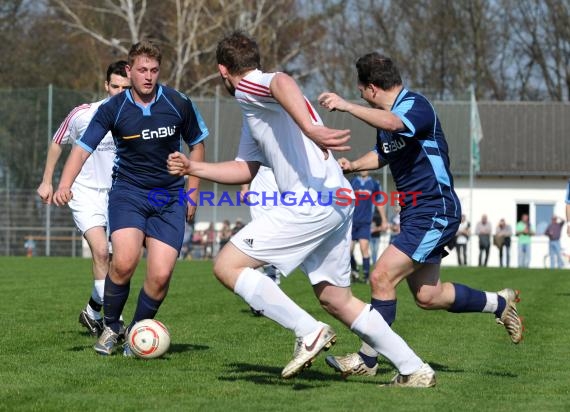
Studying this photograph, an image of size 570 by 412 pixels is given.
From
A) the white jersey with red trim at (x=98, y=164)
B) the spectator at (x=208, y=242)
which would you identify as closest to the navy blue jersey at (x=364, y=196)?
the white jersey with red trim at (x=98, y=164)

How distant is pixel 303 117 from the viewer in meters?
5.88

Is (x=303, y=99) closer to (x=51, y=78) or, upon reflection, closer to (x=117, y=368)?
(x=117, y=368)

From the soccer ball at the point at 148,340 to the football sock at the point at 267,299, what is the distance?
1.48 metres

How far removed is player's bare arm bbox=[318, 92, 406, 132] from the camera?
6.01 metres

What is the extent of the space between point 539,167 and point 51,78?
19403mm

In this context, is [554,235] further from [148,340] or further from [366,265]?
[148,340]

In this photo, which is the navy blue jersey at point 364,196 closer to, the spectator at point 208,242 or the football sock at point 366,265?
the football sock at point 366,265

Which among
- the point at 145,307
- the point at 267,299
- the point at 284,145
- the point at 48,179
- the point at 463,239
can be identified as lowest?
the point at 463,239

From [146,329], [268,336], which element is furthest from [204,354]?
[268,336]

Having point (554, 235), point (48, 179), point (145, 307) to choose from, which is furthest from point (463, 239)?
point (145, 307)

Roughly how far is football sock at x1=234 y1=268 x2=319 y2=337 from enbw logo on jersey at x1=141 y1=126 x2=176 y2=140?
1878 mm

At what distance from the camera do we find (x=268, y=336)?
954 cm

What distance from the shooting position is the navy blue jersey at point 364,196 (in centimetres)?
1858

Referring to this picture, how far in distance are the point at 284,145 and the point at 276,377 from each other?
1.55 metres
